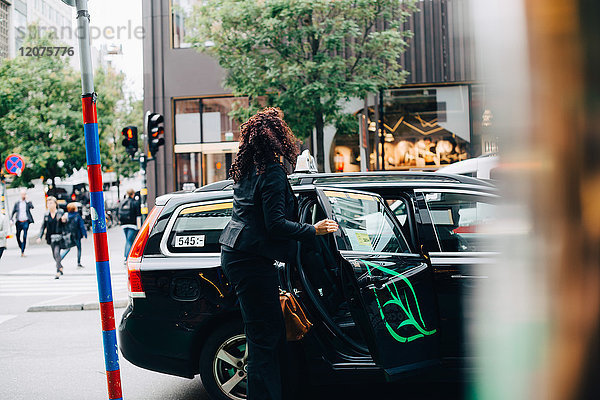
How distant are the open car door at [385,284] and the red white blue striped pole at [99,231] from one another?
4.42 feet

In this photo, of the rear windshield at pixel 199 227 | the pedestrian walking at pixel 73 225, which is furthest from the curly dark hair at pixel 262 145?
the pedestrian walking at pixel 73 225

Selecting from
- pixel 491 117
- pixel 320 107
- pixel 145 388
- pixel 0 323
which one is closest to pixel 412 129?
pixel 320 107

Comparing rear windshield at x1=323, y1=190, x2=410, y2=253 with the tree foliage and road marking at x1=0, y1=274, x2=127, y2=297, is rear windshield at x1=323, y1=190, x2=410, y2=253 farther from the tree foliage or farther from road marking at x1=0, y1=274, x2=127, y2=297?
the tree foliage

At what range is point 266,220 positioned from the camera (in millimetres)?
3246

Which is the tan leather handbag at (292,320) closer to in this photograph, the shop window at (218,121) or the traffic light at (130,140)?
the traffic light at (130,140)

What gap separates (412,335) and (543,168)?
3019 mm

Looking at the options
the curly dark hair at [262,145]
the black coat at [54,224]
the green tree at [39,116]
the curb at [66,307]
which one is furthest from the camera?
the green tree at [39,116]

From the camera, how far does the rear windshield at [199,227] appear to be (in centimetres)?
419

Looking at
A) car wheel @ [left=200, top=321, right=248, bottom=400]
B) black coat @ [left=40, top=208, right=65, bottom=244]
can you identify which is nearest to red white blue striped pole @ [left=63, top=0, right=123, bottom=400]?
car wheel @ [left=200, top=321, right=248, bottom=400]

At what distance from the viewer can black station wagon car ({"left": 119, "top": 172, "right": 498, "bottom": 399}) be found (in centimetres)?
Answer: 369

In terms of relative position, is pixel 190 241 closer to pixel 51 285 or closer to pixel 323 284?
pixel 323 284

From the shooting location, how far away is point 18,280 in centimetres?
1243

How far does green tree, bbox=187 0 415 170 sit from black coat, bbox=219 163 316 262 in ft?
40.4

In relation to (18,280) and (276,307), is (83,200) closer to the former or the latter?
(18,280)
